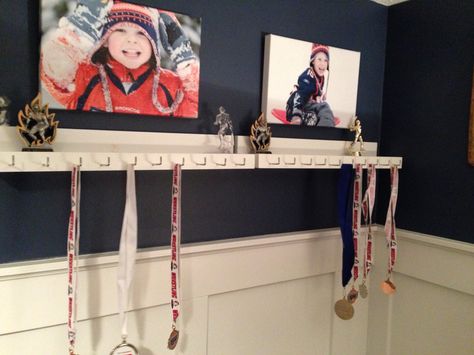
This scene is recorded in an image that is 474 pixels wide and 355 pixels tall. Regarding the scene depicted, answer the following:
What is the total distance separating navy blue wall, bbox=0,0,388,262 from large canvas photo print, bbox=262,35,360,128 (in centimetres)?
5

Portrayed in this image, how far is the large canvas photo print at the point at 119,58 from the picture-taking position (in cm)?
108

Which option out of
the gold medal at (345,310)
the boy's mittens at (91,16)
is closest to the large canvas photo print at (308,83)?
the boy's mittens at (91,16)

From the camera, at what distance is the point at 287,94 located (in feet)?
4.80

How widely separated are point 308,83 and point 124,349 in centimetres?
110

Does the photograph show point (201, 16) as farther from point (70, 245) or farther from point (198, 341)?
point (198, 341)

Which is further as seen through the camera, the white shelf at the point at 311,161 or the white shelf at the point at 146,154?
the white shelf at the point at 311,161

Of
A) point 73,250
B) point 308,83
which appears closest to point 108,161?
point 73,250

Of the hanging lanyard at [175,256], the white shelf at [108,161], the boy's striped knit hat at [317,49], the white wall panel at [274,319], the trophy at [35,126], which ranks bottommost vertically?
the white wall panel at [274,319]

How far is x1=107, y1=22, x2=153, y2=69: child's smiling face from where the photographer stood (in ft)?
3.77

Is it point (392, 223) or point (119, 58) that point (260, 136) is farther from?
point (392, 223)

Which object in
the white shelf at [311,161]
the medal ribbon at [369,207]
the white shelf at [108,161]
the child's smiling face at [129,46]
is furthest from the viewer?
the medal ribbon at [369,207]

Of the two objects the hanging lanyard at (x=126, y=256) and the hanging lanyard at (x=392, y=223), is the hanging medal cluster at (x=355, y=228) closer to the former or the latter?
the hanging lanyard at (x=392, y=223)

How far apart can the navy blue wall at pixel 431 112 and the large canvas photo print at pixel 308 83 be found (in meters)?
0.23

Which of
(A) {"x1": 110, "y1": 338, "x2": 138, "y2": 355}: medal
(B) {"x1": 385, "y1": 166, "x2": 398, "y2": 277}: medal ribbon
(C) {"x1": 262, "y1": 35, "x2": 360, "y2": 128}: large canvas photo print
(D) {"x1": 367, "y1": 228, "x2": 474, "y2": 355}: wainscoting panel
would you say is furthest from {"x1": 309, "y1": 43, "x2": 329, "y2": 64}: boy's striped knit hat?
(A) {"x1": 110, "y1": 338, "x2": 138, "y2": 355}: medal
